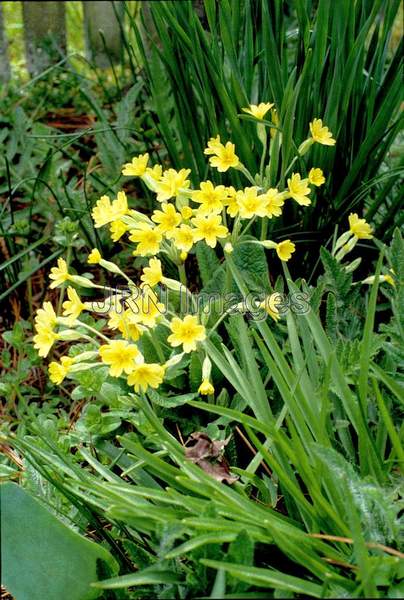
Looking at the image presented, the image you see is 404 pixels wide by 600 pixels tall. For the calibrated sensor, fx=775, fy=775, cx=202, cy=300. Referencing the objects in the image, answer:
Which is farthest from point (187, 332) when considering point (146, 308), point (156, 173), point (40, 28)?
point (40, 28)

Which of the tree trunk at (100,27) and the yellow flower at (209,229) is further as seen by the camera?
the tree trunk at (100,27)

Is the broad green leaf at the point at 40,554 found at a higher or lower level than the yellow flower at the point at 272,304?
lower

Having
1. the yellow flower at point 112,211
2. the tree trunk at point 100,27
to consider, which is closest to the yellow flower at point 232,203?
the yellow flower at point 112,211

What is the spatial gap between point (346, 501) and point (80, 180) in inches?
65.9

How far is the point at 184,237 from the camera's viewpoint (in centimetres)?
157

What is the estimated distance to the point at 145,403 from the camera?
4.74 ft

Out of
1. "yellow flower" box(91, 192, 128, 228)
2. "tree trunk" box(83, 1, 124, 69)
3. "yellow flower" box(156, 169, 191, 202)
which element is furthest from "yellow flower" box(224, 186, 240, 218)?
"tree trunk" box(83, 1, 124, 69)

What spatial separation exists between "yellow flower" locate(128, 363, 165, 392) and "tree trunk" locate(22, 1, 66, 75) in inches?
96.3

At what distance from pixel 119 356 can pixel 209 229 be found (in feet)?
1.11

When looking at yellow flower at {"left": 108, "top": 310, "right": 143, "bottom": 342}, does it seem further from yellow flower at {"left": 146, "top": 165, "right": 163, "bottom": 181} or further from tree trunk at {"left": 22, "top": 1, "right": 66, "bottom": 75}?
tree trunk at {"left": 22, "top": 1, "right": 66, "bottom": 75}

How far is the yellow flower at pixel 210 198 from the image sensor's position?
62.4 inches

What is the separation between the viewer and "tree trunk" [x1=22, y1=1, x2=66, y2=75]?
3.47 meters

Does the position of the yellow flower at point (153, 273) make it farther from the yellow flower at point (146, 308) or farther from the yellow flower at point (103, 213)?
the yellow flower at point (103, 213)

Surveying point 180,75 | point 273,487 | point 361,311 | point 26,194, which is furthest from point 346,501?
point 26,194
